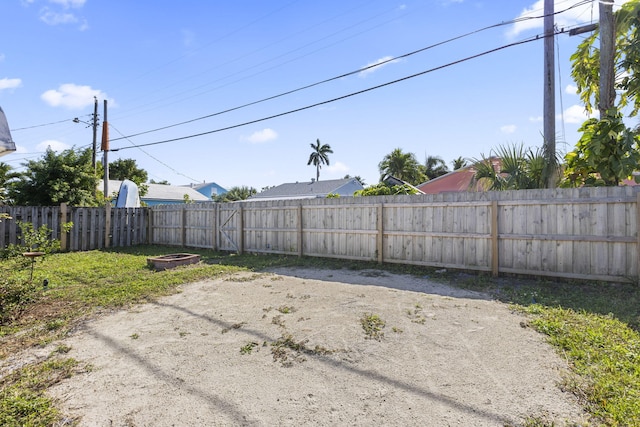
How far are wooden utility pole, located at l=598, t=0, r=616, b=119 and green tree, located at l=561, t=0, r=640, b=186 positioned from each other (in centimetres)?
25

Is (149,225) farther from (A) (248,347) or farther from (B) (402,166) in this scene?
(B) (402,166)

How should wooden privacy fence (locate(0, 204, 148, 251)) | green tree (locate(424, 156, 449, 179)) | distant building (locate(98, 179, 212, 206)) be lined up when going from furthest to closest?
green tree (locate(424, 156, 449, 179))
distant building (locate(98, 179, 212, 206))
wooden privacy fence (locate(0, 204, 148, 251))

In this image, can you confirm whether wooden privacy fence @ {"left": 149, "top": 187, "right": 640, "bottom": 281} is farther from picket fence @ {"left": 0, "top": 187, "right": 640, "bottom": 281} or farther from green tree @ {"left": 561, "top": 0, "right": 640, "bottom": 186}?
green tree @ {"left": 561, "top": 0, "right": 640, "bottom": 186}

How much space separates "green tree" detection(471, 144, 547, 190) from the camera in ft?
20.5

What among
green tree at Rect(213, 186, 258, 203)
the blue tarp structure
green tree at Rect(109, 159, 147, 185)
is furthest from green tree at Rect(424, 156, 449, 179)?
the blue tarp structure

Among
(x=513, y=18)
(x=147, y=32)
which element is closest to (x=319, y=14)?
(x=513, y=18)

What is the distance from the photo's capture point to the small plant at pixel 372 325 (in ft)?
11.0

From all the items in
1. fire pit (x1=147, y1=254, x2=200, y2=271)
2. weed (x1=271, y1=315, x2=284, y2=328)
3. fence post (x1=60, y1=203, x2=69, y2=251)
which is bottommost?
weed (x1=271, y1=315, x2=284, y2=328)

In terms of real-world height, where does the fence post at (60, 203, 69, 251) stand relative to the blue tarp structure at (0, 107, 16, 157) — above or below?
below

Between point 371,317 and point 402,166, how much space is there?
92.6 ft

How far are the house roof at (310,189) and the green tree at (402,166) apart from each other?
3338mm

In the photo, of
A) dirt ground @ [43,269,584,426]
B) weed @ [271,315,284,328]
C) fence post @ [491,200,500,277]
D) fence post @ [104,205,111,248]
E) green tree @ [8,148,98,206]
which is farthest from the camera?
green tree @ [8,148,98,206]

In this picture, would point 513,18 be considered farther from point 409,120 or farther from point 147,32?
point 147,32

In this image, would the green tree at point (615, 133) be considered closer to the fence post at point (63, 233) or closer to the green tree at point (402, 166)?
the fence post at point (63, 233)
